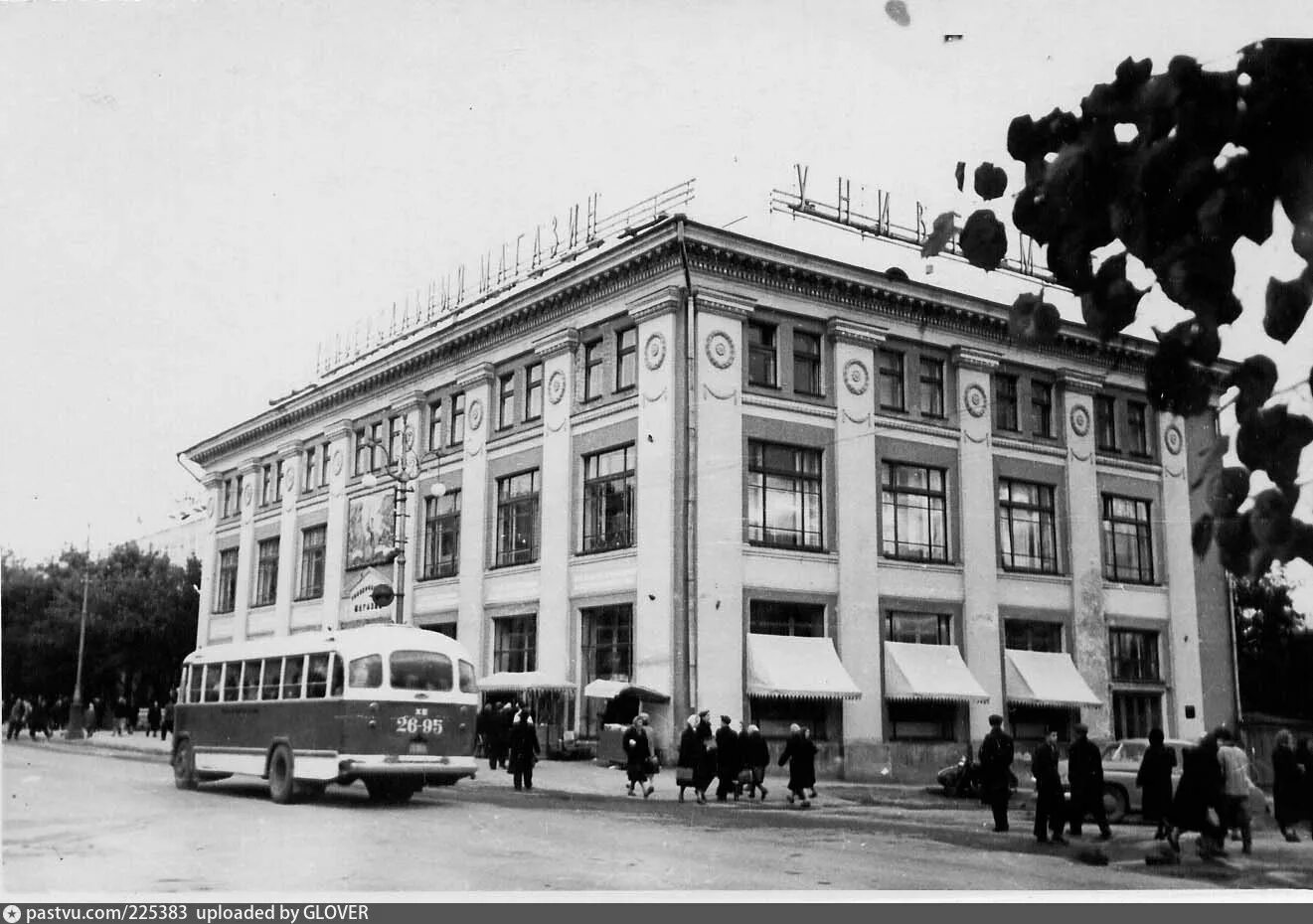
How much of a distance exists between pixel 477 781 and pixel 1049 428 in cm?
1222

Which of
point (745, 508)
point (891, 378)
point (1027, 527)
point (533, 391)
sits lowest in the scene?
point (1027, 527)

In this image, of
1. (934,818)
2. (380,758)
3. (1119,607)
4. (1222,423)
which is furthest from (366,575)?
(1222,423)

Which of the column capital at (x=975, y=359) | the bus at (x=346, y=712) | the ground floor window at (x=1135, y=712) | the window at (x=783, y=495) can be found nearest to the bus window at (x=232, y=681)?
the bus at (x=346, y=712)

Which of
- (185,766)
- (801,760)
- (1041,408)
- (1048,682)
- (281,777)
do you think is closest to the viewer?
(281,777)

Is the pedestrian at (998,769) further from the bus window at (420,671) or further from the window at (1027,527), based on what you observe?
the bus window at (420,671)

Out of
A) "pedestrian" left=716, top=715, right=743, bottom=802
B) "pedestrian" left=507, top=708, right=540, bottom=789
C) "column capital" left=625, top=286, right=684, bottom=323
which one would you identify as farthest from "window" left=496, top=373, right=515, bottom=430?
"pedestrian" left=716, top=715, right=743, bottom=802

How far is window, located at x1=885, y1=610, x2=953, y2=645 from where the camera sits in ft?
80.9

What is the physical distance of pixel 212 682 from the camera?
20188 millimetres

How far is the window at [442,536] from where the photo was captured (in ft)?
99.1

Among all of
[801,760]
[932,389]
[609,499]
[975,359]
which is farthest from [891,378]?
[801,760]

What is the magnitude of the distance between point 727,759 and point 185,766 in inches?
356

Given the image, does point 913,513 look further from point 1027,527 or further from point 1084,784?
point 1084,784

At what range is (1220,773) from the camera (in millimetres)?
13516

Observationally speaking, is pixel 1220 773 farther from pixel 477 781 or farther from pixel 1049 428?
pixel 477 781
